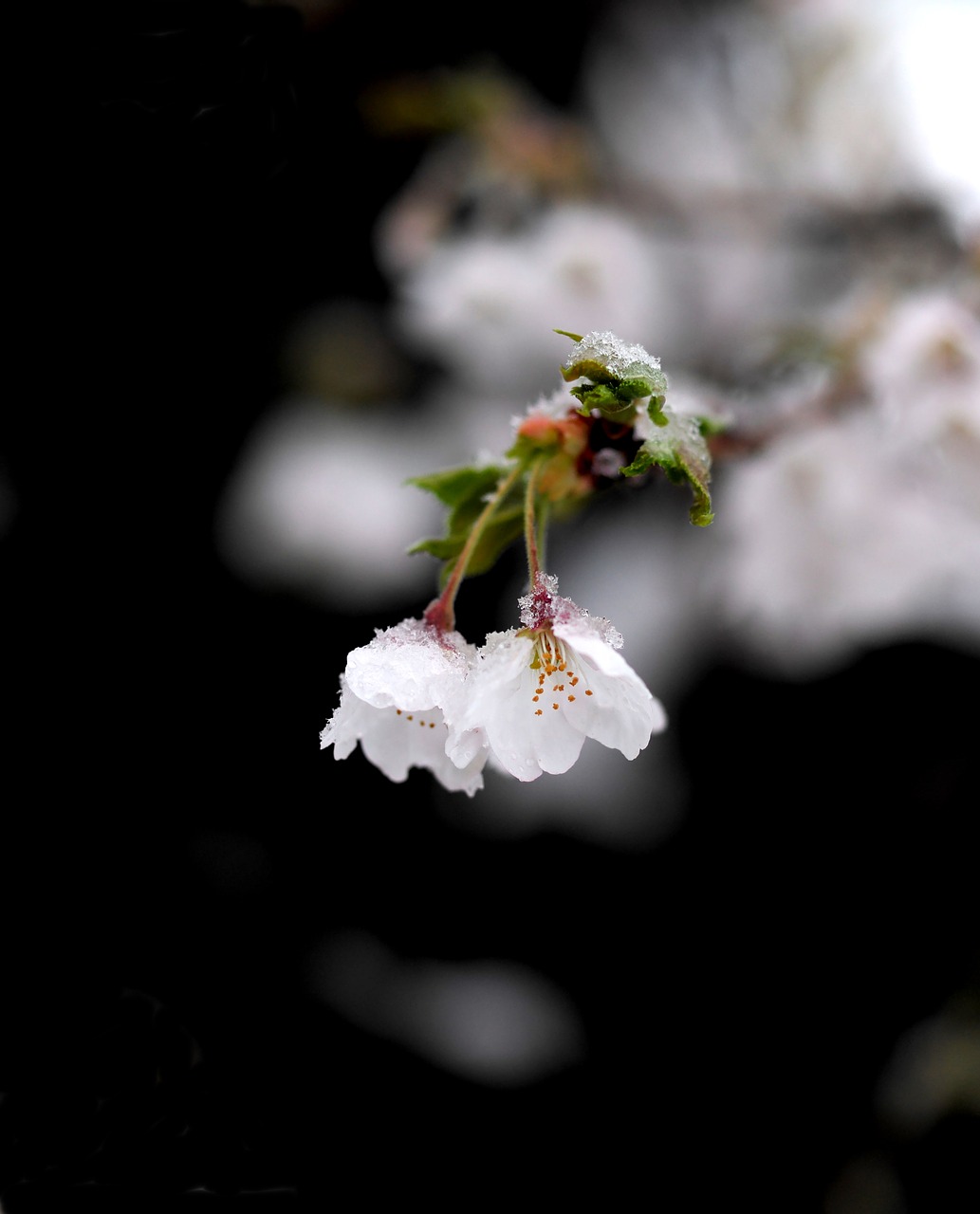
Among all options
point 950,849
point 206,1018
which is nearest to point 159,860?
point 206,1018

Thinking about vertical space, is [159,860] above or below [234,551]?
below

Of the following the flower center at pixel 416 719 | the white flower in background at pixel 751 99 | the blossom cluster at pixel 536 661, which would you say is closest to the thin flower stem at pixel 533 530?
the blossom cluster at pixel 536 661

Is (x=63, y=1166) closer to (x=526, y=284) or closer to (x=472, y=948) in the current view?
(x=472, y=948)

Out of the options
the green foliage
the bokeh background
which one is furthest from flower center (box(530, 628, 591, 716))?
the bokeh background

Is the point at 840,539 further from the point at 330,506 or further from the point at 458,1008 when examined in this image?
the point at 458,1008

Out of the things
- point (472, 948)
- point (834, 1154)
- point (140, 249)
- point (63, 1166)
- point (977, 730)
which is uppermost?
point (140, 249)

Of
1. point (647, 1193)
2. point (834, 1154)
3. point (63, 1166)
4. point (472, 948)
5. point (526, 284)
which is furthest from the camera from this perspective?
point (472, 948)

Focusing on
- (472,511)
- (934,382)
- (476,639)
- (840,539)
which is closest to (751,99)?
(840,539)
